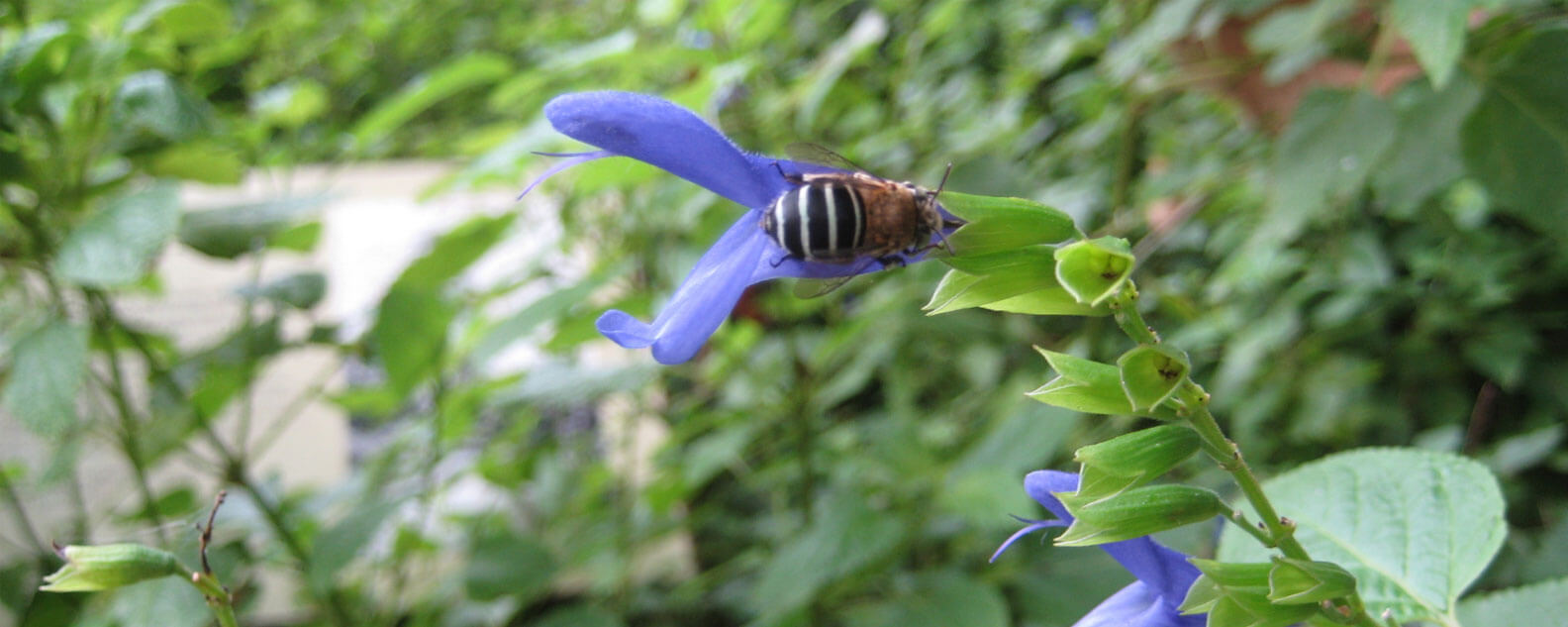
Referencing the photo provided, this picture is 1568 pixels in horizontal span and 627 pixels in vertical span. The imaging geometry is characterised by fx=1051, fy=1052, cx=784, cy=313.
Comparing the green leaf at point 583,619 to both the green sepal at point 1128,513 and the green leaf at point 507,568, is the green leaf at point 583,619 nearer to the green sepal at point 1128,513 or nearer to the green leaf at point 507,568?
the green leaf at point 507,568

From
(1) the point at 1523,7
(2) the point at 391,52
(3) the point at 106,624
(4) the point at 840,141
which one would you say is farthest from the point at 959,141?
(2) the point at 391,52

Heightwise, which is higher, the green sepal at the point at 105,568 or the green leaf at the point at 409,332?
the green sepal at the point at 105,568

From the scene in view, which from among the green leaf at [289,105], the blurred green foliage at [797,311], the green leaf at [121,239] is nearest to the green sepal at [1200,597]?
the blurred green foliage at [797,311]

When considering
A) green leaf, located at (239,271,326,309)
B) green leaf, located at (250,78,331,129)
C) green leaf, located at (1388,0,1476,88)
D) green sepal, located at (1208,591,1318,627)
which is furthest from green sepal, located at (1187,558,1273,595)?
green leaf, located at (250,78,331,129)

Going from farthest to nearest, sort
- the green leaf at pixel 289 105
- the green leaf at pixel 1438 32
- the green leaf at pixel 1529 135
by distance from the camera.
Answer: the green leaf at pixel 289 105, the green leaf at pixel 1529 135, the green leaf at pixel 1438 32

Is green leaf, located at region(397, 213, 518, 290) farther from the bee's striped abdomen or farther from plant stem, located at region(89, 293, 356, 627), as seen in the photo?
the bee's striped abdomen
